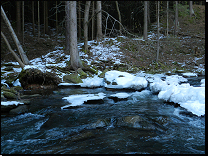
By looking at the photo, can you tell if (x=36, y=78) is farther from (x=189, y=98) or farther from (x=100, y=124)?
(x=189, y=98)

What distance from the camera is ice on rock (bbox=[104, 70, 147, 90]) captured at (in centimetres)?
929

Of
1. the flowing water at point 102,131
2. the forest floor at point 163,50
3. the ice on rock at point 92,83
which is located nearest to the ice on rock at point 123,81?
the ice on rock at point 92,83

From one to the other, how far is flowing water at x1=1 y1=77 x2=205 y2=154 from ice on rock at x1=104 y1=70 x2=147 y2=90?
292 cm

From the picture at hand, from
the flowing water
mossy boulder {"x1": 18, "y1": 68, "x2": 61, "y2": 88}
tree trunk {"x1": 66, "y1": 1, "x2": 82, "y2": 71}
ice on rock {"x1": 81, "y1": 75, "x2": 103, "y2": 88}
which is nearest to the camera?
the flowing water

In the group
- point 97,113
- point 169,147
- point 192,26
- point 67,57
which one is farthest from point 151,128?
point 192,26

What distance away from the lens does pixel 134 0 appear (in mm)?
23969

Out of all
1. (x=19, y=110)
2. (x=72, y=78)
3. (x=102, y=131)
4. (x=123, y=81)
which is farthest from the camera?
(x=72, y=78)

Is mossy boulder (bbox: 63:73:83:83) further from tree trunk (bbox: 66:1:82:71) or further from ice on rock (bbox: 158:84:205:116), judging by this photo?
ice on rock (bbox: 158:84:205:116)

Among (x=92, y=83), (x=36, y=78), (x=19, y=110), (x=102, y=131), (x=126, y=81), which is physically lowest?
(x=102, y=131)

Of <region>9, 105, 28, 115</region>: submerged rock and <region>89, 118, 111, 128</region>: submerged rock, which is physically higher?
<region>9, 105, 28, 115</region>: submerged rock

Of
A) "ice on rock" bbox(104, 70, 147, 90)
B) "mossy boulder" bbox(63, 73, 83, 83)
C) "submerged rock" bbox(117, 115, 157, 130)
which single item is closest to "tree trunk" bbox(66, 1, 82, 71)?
"mossy boulder" bbox(63, 73, 83, 83)

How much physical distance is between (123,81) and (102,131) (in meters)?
5.55

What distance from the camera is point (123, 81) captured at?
9641mm

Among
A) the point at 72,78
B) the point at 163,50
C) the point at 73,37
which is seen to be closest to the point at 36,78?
the point at 72,78
